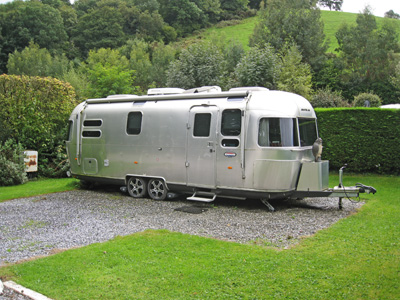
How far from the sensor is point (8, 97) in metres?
15.8

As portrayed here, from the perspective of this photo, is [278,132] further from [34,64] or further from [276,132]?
[34,64]

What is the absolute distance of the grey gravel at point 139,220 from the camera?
719cm

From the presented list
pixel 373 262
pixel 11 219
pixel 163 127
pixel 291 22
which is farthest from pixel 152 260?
pixel 291 22

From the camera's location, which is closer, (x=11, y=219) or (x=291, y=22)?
(x=11, y=219)

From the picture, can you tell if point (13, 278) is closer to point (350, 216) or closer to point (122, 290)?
point (122, 290)

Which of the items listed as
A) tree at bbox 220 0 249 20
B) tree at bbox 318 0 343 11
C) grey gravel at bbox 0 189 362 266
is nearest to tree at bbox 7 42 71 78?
grey gravel at bbox 0 189 362 266

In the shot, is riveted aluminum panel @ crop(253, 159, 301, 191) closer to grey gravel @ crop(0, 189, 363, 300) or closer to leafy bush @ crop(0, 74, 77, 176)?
grey gravel @ crop(0, 189, 363, 300)

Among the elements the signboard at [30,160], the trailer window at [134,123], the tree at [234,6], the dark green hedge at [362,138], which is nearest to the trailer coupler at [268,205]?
the trailer window at [134,123]

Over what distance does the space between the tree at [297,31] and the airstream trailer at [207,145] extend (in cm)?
2764

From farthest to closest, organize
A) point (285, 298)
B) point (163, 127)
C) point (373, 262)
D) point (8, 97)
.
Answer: point (8, 97) < point (163, 127) < point (373, 262) < point (285, 298)

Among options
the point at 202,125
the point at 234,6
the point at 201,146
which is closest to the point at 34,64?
the point at 234,6

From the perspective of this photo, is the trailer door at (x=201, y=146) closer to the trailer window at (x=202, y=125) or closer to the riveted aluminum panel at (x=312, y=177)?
the trailer window at (x=202, y=125)

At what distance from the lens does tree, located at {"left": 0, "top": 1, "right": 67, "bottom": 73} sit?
2287 inches

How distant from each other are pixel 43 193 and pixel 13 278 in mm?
7657
